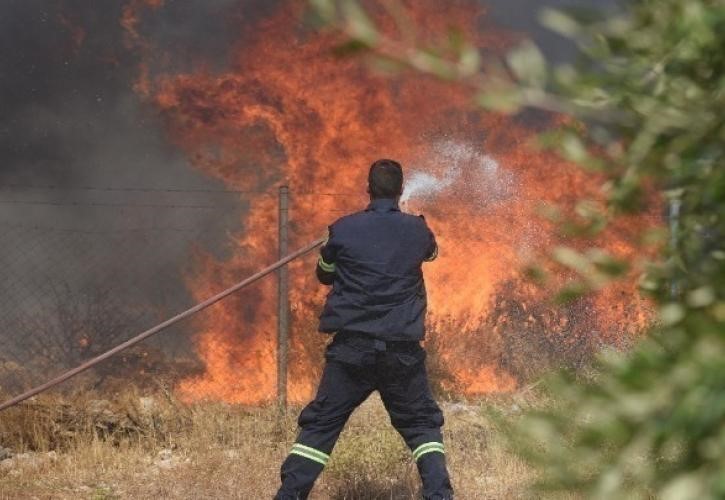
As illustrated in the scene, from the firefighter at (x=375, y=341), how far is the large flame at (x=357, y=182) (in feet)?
13.9

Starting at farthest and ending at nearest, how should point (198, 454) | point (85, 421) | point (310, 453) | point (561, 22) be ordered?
point (85, 421) → point (198, 454) → point (310, 453) → point (561, 22)

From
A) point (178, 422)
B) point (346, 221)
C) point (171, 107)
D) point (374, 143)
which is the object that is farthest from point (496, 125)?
point (346, 221)

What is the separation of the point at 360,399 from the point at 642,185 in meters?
4.12

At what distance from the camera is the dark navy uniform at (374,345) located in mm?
5039

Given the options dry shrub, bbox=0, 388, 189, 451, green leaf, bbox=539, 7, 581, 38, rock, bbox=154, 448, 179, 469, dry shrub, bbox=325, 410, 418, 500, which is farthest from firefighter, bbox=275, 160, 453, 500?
green leaf, bbox=539, 7, 581, 38

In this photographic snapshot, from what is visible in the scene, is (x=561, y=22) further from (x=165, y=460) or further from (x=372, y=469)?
(x=165, y=460)

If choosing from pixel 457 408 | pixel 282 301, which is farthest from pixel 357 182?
pixel 282 301

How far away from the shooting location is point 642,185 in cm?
119

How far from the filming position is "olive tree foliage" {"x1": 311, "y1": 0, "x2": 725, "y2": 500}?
0.89 m

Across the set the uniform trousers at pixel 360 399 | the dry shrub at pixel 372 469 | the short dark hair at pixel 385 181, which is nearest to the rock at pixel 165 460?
the dry shrub at pixel 372 469

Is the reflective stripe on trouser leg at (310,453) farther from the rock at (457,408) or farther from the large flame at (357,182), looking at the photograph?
the large flame at (357,182)

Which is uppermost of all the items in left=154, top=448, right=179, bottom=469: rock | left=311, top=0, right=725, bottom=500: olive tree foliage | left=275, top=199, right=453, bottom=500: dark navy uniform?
left=311, top=0, right=725, bottom=500: olive tree foliage

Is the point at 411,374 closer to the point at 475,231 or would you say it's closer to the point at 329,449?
the point at 329,449

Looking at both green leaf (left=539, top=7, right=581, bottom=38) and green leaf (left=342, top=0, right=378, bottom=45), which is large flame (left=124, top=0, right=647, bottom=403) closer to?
green leaf (left=539, top=7, right=581, bottom=38)
